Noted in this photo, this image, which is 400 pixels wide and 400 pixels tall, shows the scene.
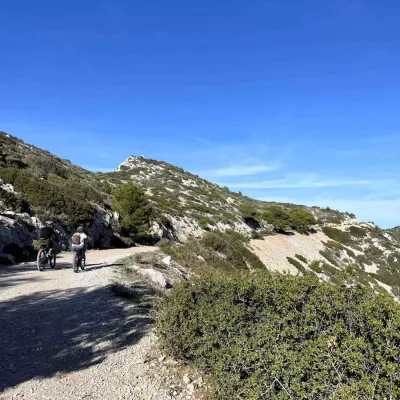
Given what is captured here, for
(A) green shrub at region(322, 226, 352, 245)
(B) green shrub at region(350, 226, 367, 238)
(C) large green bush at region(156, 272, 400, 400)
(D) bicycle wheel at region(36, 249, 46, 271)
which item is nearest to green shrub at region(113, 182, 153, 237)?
(D) bicycle wheel at region(36, 249, 46, 271)

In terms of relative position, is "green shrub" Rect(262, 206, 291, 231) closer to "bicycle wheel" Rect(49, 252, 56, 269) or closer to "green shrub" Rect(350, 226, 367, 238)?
"green shrub" Rect(350, 226, 367, 238)

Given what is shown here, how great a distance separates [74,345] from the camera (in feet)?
22.3

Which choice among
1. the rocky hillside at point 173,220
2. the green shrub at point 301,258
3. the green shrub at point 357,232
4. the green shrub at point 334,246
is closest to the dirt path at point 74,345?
the rocky hillside at point 173,220

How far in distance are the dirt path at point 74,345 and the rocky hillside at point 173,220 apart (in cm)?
474

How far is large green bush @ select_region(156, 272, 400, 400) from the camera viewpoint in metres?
3.94

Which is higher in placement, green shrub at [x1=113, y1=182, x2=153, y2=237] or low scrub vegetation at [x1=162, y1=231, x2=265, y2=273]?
green shrub at [x1=113, y1=182, x2=153, y2=237]

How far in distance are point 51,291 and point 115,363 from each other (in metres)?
5.26

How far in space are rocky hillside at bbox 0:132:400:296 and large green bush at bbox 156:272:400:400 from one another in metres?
1.83

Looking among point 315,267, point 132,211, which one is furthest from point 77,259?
point 315,267

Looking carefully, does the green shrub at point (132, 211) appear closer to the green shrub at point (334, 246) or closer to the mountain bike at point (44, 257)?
the mountain bike at point (44, 257)

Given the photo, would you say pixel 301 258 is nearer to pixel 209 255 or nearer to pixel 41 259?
pixel 209 255

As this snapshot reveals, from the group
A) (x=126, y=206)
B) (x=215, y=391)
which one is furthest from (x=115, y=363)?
(x=126, y=206)

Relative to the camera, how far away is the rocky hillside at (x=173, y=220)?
816 inches

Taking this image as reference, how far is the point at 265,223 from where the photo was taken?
199 ft
